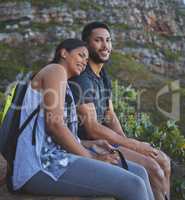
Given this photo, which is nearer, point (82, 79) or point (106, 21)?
point (82, 79)

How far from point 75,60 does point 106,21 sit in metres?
7.75

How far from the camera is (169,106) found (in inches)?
337

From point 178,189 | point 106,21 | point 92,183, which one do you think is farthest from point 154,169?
point 106,21

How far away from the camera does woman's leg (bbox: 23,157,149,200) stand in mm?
2846

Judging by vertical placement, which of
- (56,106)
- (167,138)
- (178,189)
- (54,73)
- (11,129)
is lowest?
(178,189)

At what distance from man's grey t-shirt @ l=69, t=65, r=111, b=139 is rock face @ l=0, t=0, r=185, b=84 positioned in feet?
17.7

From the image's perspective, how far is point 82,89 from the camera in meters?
3.58

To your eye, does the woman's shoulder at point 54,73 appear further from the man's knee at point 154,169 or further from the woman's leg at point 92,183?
the man's knee at point 154,169

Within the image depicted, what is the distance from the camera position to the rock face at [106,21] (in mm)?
9781

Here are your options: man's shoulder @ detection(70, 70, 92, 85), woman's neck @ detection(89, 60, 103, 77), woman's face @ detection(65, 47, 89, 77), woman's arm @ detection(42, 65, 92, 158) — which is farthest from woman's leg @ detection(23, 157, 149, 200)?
woman's neck @ detection(89, 60, 103, 77)

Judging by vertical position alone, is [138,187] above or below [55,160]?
below

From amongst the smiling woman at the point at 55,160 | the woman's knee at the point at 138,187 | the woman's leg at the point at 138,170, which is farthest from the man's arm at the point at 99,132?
the woman's knee at the point at 138,187

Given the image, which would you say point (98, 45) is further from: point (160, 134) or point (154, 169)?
point (160, 134)

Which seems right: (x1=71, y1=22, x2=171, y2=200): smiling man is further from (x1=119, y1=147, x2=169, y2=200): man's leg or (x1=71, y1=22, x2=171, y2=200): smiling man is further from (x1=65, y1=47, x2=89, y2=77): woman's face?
(x1=65, y1=47, x2=89, y2=77): woman's face
